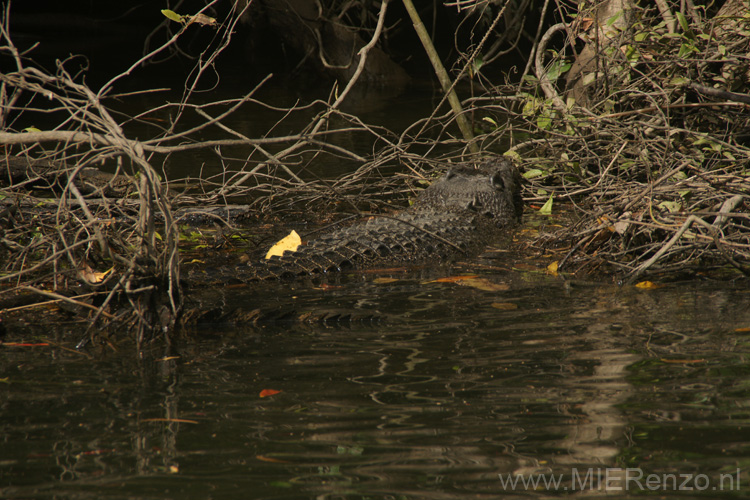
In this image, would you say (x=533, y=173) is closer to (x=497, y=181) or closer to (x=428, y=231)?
(x=497, y=181)

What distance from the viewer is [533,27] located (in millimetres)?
16359

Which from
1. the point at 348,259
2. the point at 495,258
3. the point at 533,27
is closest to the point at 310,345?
the point at 348,259

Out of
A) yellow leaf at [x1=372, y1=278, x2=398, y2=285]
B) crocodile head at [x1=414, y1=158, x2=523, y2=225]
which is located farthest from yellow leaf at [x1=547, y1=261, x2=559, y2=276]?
crocodile head at [x1=414, y1=158, x2=523, y2=225]

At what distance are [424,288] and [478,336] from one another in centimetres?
94

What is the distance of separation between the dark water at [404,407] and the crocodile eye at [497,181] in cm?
240

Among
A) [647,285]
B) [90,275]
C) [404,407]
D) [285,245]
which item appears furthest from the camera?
[285,245]

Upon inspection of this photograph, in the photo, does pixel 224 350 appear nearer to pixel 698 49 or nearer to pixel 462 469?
pixel 462 469

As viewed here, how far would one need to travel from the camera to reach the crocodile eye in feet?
19.5

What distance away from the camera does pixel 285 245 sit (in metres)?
4.90

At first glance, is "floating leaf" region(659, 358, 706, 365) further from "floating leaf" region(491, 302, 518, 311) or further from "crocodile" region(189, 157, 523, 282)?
"crocodile" region(189, 157, 523, 282)

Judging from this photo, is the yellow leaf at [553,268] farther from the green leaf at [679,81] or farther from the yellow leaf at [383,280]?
the green leaf at [679,81]

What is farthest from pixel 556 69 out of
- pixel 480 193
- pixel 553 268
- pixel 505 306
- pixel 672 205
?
pixel 505 306

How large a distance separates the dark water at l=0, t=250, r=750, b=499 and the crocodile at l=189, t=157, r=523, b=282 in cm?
100

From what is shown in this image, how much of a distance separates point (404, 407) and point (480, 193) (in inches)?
145
